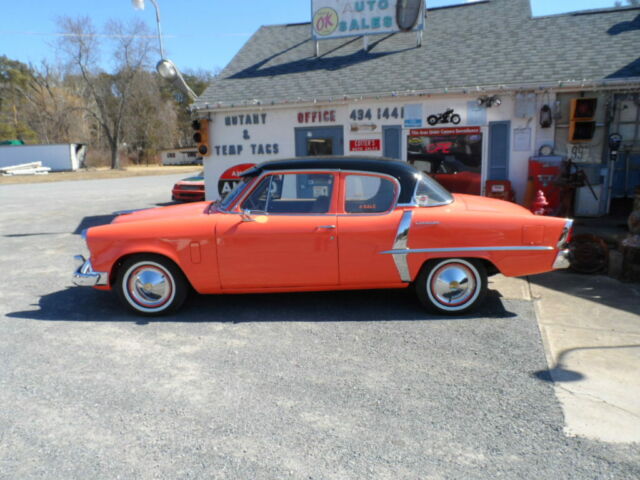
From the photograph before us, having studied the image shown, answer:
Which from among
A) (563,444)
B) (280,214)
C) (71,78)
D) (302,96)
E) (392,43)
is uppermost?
(71,78)

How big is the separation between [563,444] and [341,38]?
11329 millimetres

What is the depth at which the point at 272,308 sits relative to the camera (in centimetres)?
521

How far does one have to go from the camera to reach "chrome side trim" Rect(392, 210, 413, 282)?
4.71 metres

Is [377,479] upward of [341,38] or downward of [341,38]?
downward

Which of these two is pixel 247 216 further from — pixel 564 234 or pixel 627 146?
pixel 627 146

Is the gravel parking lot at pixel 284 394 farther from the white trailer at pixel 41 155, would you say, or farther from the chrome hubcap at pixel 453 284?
the white trailer at pixel 41 155

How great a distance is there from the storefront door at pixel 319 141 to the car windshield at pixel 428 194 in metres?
5.56

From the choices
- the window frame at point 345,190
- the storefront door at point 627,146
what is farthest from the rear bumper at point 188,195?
the window frame at point 345,190

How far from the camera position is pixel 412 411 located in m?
3.16

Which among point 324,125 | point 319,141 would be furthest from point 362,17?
point 319,141

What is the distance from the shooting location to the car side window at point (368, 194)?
484 centimetres

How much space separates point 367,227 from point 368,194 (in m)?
0.35

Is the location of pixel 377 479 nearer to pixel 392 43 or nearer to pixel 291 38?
pixel 392 43

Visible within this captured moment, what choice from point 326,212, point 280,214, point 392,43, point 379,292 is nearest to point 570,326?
point 379,292
